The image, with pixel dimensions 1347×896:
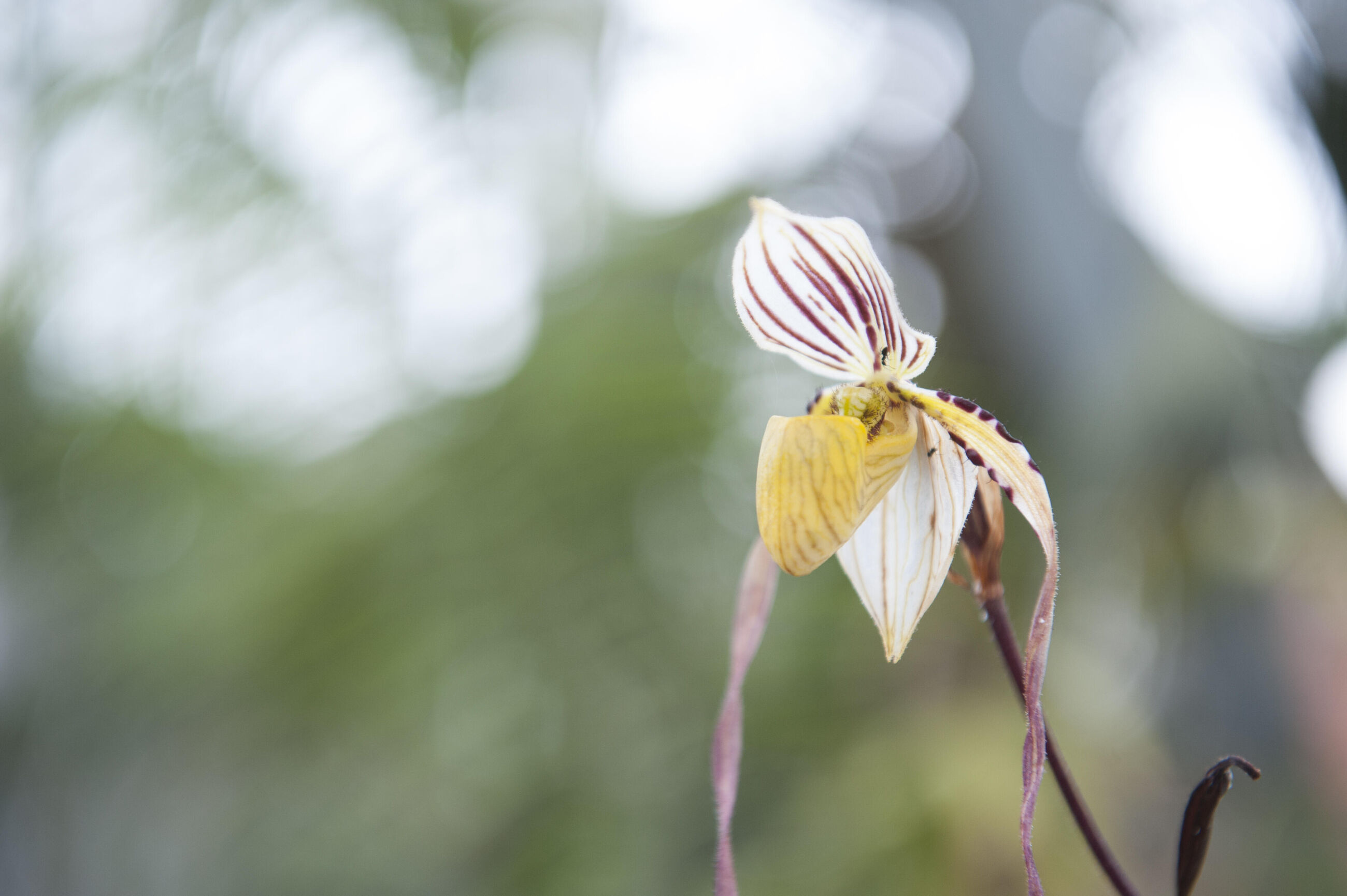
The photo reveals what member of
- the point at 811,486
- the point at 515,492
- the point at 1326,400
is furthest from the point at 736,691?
the point at 515,492

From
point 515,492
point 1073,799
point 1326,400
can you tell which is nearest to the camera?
point 1073,799

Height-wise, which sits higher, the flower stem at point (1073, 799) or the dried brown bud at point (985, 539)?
the dried brown bud at point (985, 539)

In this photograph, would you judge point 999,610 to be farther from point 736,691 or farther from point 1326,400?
point 1326,400

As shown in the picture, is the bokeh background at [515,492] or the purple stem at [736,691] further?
the bokeh background at [515,492]

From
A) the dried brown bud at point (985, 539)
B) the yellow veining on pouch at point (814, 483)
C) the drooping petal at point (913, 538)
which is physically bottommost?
the drooping petal at point (913, 538)

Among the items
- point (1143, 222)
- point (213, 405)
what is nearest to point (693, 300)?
point (1143, 222)

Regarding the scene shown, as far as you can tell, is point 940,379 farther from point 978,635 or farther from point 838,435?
point 838,435

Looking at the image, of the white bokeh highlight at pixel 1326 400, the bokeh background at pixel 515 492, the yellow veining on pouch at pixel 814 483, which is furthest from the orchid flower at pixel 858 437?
the bokeh background at pixel 515 492

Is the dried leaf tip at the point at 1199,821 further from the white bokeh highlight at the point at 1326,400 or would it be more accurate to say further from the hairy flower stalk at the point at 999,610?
the white bokeh highlight at the point at 1326,400
